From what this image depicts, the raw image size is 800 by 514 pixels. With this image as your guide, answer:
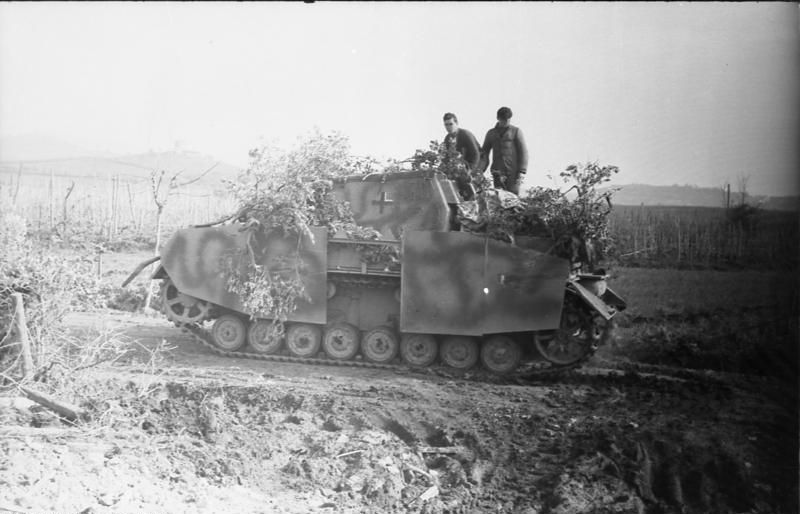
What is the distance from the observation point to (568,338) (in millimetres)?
9898

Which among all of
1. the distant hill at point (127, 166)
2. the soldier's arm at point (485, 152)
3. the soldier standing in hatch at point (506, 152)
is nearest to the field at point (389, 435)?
the soldier standing in hatch at point (506, 152)

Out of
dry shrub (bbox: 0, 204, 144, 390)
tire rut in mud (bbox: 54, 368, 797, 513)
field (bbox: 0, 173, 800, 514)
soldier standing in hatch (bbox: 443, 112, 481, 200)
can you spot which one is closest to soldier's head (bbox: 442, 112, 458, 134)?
soldier standing in hatch (bbox: 443, 112, 481, 200)

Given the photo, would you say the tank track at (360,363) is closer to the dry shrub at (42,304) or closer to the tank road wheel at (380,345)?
the tank road wheel at (380,345)

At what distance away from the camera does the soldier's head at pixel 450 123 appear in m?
11.0

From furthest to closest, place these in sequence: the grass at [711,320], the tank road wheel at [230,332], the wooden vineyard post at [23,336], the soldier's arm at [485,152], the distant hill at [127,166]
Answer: the distant hill at [127,166], the soldier's arm at [485,152], the grass at [711,320], the tank road wheel at [230,332], the wooden vineyard post at [23,336]

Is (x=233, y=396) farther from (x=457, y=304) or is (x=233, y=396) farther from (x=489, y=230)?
(x=489, y=230)

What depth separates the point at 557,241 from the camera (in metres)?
9.67

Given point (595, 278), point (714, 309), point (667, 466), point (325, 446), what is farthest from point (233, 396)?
point (714, 309)

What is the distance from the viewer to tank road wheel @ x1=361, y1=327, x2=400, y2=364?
10.2 metres

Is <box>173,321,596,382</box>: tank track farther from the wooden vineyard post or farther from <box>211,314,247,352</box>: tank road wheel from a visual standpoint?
the wooden vineyard post

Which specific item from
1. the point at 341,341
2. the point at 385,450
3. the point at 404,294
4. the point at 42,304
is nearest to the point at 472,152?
the point at 404,294

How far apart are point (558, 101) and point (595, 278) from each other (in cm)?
259

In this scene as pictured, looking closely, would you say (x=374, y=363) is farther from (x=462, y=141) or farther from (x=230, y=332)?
(x=462, y=141)

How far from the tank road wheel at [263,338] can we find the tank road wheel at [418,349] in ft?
5.98
